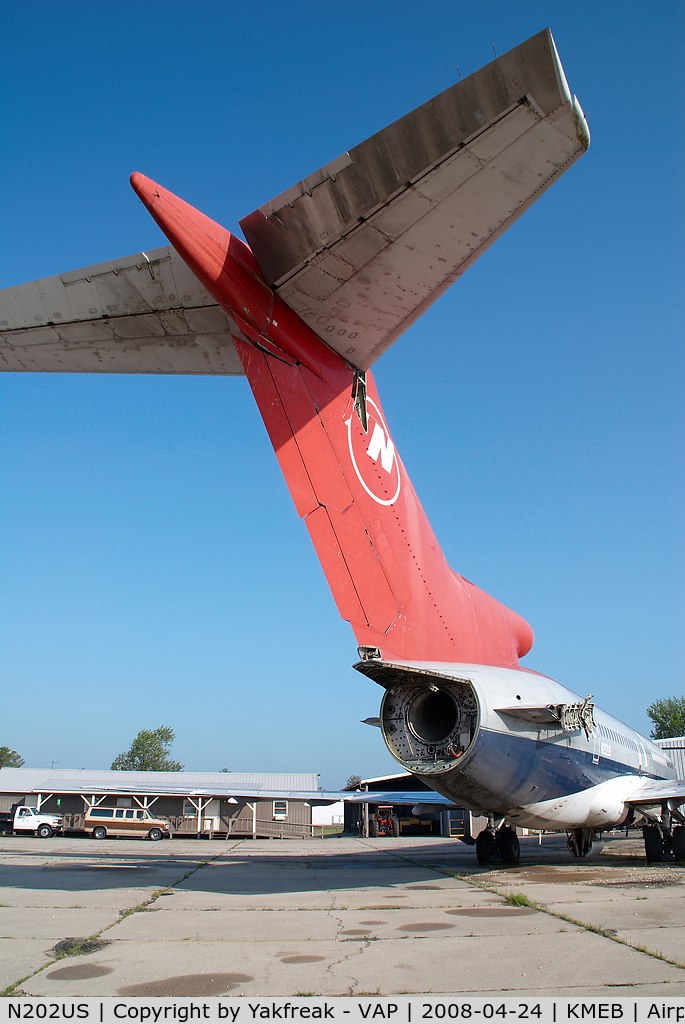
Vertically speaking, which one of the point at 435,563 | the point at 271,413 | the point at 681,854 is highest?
the point at 271,413

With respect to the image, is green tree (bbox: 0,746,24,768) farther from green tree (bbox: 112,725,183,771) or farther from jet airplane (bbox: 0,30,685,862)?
jet airplane (bbox: 0,30,685,862)

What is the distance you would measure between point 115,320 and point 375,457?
2.94 meters

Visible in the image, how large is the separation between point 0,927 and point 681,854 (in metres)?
11.3

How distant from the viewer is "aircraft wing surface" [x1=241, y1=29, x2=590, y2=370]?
428cm

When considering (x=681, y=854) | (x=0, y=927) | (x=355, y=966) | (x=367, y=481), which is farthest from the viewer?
(x=681, y=854)

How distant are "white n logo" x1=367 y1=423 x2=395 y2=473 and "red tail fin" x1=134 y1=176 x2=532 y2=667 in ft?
0.05

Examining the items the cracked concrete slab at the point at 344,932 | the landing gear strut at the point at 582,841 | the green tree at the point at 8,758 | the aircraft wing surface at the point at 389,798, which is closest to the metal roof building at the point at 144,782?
the aircraft wing surface at the point at 389,798

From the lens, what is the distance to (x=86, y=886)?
8.67m

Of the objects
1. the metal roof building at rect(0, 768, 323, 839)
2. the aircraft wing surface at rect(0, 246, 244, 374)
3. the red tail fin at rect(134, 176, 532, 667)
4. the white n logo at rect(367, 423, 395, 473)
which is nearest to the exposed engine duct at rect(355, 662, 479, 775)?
the red tail fin at rect(134, 176, 532, 667)

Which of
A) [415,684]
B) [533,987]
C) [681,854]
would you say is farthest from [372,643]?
[681,854]

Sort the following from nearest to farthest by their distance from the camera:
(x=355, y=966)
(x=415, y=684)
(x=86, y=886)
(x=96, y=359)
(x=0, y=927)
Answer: (x=355, y=966) < (x=0, y=927) < (x=96, y=359) < (x=415, y=684) < (x=86, y=886)

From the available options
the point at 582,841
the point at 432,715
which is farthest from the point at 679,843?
the point at 432,715

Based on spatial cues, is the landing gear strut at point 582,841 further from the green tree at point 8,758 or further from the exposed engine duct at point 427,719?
the green tree at point 8,758

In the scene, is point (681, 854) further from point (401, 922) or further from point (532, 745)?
point (401, 922)
